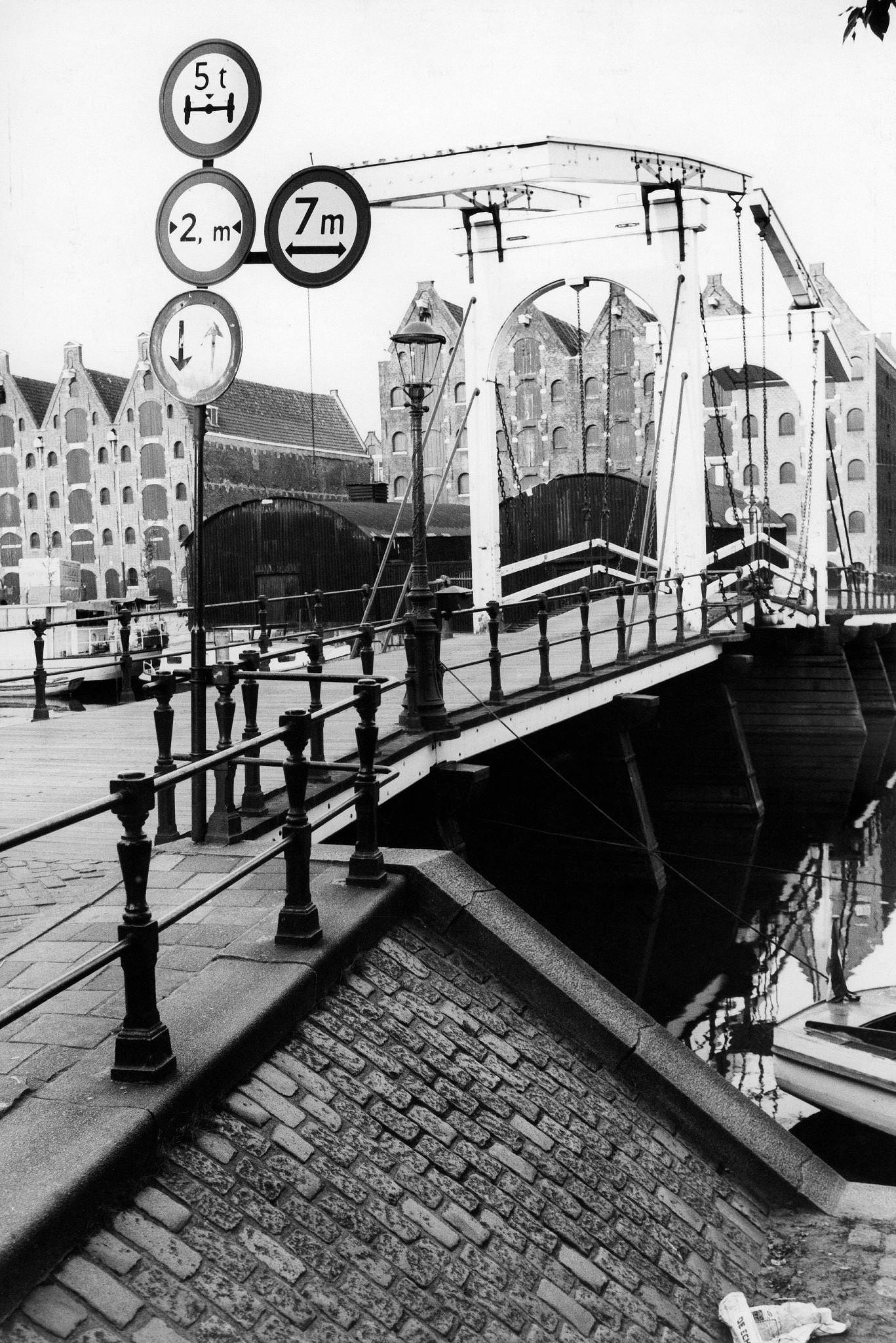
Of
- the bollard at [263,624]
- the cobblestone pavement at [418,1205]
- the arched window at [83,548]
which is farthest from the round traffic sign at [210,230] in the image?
the arched window at [83,548]

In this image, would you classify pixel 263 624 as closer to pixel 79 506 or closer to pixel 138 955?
pixel 138 955

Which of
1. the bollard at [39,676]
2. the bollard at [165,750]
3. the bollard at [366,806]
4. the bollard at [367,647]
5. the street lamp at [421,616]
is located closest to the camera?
the bollard at [366,806]

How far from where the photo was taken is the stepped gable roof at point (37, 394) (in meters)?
53.9

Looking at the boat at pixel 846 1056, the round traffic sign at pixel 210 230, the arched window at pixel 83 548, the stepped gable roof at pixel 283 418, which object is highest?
the stepped gable roof at pixel 283 418

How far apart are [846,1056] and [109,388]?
164 ft

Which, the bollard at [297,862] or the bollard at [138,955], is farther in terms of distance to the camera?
the bollard at [297,862]

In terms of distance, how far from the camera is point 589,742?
14469 millimetres

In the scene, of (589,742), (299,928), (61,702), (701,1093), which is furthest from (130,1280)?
(61,702)

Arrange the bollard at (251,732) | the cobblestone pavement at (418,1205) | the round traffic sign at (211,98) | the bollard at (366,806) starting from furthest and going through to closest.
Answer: the bollard at (251,732)
the round traffic sign at (211,98)
the bollard at (366,806)
the cobblestone pavement at (418,1205)

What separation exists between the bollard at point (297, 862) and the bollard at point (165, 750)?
129 centimetres

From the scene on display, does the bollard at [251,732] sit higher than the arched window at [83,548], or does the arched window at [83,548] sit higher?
the arched window at [83,548]

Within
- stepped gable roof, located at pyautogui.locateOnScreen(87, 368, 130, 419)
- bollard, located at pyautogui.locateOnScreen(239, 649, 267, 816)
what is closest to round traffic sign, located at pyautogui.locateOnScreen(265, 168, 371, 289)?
bollard, located at pyautogui.locateOnScreen(239, 649, 267, 816)

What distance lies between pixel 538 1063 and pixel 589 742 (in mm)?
9510

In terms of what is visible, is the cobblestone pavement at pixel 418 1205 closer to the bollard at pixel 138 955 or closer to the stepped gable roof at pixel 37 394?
the bollard at pixel 138 955
